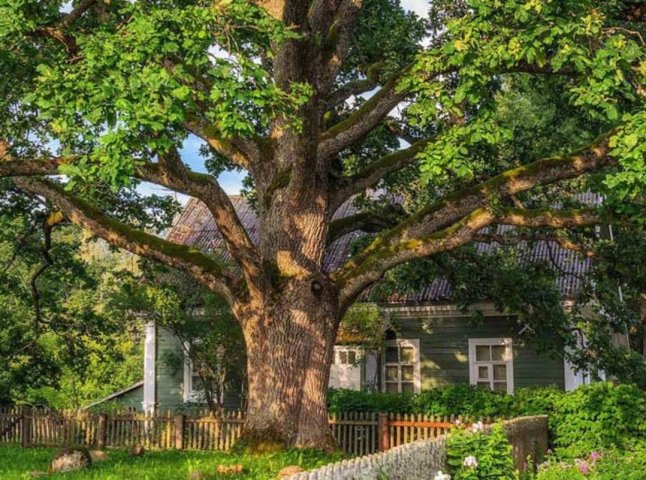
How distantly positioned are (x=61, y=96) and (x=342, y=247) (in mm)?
19138

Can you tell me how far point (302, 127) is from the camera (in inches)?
→ 496

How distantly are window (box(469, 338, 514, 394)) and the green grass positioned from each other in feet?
35.9

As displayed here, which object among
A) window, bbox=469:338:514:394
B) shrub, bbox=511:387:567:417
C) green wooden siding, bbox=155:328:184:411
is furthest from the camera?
green wooden siding, bbox=155:328:184:411

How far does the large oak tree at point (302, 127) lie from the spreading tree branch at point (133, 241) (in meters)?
0.03

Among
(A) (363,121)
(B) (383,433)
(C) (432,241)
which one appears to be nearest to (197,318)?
(B) (383,433)

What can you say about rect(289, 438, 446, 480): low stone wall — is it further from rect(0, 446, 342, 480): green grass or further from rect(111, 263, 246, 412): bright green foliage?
rect(111, 263, 246, 412): bright green foliage

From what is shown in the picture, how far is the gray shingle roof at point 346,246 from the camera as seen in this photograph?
76.8 feet

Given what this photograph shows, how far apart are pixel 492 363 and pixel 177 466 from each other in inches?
506

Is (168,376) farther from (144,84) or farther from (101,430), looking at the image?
(144,84)

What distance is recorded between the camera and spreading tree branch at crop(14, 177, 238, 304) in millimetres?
14633

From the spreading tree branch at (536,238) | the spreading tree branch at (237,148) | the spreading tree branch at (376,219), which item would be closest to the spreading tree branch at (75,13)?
the spreading tree branch at (237,148)

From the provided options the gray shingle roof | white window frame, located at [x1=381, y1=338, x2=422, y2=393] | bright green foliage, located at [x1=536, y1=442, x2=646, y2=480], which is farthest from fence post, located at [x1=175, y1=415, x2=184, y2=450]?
bright green foliage, located at [x1=536, y1=442, x2=646, y2=480]

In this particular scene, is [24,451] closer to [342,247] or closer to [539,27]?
[342,247]

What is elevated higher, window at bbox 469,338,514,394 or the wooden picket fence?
window at bbox 469,338,514,394
